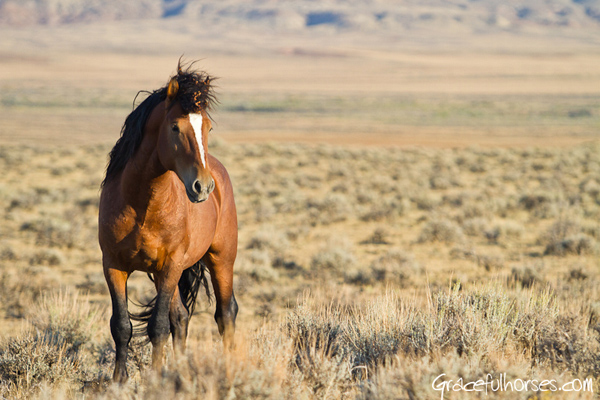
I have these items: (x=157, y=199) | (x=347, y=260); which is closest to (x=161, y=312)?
(x=157, y=199)

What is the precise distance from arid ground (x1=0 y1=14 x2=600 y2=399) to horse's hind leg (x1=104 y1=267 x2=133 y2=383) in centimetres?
20

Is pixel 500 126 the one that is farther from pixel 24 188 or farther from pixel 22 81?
pixel 22 81

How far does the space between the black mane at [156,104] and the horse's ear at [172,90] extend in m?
0.03

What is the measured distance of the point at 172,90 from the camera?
13.0ft

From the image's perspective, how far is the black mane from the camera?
12.9ft

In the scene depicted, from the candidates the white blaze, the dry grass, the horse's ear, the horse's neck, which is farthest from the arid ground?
the horse's ear

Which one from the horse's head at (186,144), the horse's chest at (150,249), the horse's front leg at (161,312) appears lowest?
the horse's front leg at (161,312)

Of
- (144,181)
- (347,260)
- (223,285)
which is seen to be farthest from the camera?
(347,260)

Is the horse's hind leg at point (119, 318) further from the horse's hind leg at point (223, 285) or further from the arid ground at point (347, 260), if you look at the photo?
the horse's hind leg at point (223, 285)

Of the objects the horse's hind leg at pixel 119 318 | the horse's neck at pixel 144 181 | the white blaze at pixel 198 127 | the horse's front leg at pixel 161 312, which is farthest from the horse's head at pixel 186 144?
the horse's hind leg at pixel 119 318

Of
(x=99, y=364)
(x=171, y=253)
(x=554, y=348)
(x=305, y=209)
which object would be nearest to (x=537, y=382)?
(x=554, y=348)

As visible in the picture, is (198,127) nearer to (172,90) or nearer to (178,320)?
(172,90)

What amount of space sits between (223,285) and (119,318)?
1233 millimetres

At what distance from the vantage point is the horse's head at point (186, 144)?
3.76m
